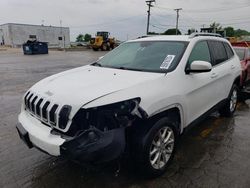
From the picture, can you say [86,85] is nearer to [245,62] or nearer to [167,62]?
[167,62]

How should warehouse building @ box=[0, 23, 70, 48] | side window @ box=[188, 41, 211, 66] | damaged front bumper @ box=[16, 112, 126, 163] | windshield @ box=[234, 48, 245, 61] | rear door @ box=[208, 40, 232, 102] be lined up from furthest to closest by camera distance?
warehouse building @ box=[0, 23, 70, 48], windshield @ box=[234, 48, 245, 61], rear door @ box=[208, 40, 232, 102], side window @ box=[188, 41, 211, 66], damaged front bumper @ box=[16, 112, 126, 163]

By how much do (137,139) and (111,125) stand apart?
37 centimetres

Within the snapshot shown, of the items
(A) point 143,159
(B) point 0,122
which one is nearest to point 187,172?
(A) point 143,159

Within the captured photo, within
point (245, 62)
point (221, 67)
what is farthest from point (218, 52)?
point (245, 62)

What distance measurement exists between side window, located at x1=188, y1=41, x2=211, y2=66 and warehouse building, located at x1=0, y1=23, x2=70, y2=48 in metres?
59.9

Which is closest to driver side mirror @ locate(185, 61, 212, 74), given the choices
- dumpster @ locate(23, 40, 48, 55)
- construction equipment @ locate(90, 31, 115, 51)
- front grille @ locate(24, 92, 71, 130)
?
front grille @ locate(24, 92, 71, 130)

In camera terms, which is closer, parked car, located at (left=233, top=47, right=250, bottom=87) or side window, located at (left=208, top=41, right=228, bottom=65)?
side window, located at (left=208, top=41, right=228, bottom=65)

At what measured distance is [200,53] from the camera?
4.12m

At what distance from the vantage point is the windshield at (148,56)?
358cm

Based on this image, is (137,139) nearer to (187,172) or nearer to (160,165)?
(160,165)

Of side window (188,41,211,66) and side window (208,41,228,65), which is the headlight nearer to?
side window (188,41,211,66)

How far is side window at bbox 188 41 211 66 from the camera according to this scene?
3.84m

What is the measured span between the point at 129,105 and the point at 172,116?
852 millimetres

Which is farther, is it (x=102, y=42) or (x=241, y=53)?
(x=102, y=42)
